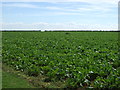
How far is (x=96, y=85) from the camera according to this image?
9.36 meters

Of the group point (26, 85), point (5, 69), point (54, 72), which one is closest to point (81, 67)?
point (54, 72)

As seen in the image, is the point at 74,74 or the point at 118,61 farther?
the point at 118,61

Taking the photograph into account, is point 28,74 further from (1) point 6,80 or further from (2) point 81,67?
(2) point 81,67

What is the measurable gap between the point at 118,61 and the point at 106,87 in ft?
15.3

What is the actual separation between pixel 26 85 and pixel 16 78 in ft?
4.74

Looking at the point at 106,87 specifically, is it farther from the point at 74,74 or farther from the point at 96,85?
the point at 74,74

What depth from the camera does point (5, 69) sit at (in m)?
13.5

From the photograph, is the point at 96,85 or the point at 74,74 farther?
the point at 74,74

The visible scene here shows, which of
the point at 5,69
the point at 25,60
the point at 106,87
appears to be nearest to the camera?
the point at 106,87

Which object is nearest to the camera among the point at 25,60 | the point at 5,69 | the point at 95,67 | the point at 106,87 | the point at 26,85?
the point at 106,87

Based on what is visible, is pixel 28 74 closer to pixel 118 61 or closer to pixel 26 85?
pixel 26 85

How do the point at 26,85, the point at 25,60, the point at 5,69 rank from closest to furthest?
the point at 26,85 < the point at 5,69 < the point at 25,60

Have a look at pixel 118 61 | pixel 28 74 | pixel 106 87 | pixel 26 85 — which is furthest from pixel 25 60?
pixel 106 87

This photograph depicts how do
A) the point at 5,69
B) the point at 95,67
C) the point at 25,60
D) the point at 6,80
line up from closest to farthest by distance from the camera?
the point at 6,80
the point at 95,67
the point at 5,69
the point at 25,60
